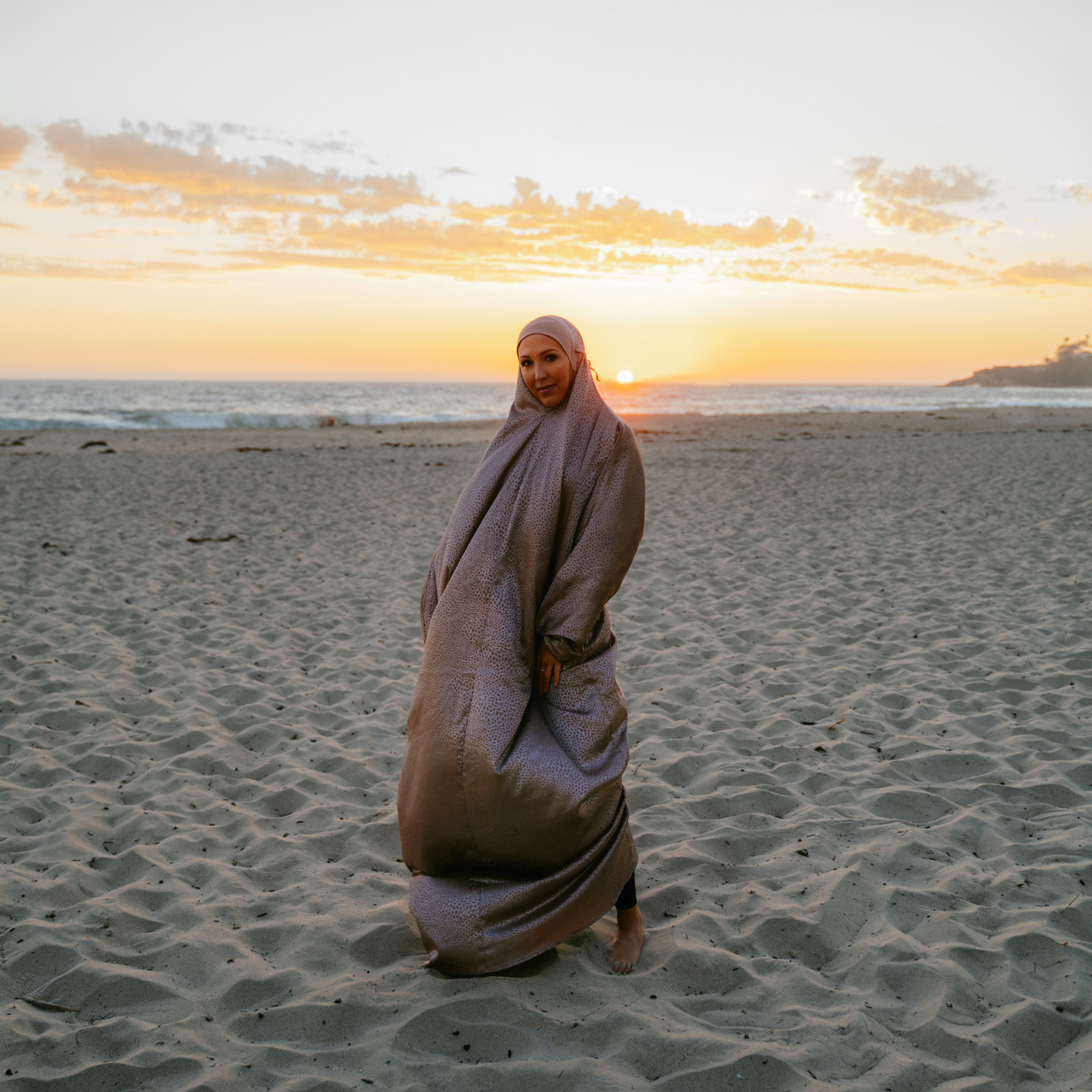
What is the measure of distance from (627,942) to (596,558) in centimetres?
122

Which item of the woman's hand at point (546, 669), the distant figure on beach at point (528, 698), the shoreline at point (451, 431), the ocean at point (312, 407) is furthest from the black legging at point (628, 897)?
the ocean at point (312, 407)

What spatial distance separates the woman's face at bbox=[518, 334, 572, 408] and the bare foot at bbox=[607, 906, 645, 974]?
1632 millimetres

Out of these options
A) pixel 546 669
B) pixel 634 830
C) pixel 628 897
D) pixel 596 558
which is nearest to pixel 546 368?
pixel 596 558

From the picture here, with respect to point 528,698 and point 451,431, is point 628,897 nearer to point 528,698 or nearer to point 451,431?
point 528,698

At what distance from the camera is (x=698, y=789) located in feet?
11.7

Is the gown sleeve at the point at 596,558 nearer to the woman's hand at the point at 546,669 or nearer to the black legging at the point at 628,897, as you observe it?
the woman's hand at the point at 546,669

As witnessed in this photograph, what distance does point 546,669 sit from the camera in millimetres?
2361

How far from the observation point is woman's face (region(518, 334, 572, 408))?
7.82ft

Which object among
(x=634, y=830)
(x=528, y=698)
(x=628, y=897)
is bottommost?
(x=634, y=830)

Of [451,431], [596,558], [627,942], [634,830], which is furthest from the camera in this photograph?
[451,431]

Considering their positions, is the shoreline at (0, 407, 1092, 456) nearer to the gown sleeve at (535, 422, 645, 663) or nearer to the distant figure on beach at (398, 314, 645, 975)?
the distant figure on beach at (398, 314, 645, 975)

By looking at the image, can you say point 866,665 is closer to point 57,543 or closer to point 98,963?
point 98,963

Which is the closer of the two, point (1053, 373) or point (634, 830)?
point (634, 830)

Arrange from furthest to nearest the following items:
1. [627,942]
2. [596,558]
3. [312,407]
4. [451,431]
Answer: [312,407] < [451,431] < [627,942] < [596,558]
